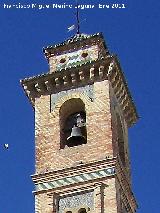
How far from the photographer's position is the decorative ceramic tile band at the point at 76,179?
1158 inches

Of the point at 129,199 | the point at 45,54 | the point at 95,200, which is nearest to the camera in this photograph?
Result: the point at 95,200

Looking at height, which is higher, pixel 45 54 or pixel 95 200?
pixel 45 54

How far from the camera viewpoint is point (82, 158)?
3014cm

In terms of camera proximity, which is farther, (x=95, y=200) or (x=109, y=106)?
(x=109, y=106)

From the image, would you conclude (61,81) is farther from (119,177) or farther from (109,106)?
(119,177)

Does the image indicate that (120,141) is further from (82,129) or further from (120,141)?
(82,129)

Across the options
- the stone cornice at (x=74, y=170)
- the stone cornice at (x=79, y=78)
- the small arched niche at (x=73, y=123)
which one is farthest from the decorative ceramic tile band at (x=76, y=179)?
the stone cornice at (x=79, y=78)

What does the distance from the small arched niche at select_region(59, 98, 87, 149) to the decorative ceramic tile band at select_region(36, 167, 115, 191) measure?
151 centimetres

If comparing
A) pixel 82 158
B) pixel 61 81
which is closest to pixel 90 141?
pixel 82 158

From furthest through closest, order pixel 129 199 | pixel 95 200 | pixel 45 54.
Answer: pixel 45 54 → pixel 129 199 → pixel 95 200

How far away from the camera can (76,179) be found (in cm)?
2969

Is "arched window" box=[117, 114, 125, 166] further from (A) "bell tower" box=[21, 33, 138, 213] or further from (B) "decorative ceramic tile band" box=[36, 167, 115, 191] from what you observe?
(B) "decorative ceramic tile band" box=[36, 167, 115, 191]

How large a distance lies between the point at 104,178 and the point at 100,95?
3268 mm

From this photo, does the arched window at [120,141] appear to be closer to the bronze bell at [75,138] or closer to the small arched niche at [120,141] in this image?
the small arched niche at [120,141]
